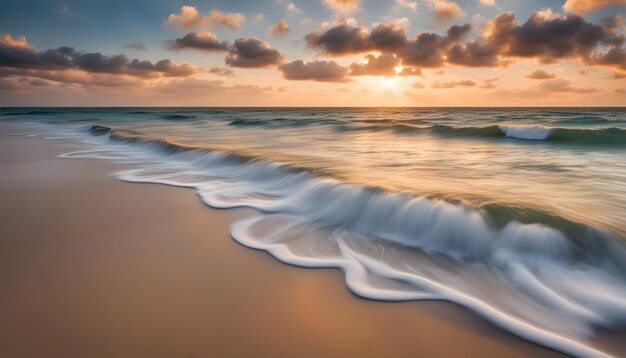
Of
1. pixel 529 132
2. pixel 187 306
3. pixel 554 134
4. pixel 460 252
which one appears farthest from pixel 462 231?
pixel 529 132

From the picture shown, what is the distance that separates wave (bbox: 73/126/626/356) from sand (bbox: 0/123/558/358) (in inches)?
8.0

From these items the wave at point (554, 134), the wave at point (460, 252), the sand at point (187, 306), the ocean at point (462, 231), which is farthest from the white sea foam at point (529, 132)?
the sand at point (187, 306)

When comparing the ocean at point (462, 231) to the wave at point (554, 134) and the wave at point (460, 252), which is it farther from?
the wave at point (554, 134)

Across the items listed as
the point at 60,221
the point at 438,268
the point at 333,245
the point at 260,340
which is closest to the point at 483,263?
the point at 438,268

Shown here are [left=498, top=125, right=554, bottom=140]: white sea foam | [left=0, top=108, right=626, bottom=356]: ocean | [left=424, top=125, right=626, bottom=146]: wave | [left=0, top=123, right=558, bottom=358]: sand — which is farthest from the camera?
[left=498, top=125, right=554, bottom=140]: white sea foam

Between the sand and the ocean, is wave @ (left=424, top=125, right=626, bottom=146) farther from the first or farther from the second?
the sand

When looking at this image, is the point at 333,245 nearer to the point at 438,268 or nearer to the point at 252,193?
the point at 438,268

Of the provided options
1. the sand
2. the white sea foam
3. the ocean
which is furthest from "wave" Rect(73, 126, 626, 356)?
the white sea foam

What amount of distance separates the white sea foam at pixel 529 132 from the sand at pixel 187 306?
1404cm

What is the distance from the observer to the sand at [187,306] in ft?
6.76

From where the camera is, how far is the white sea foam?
547 inches

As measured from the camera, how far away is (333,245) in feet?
12.0

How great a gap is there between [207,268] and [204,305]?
615 millimetres

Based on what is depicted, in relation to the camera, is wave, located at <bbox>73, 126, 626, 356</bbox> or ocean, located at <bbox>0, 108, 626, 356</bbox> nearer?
wave, located at <bbox>73, 126, 626, 356</bbox>
